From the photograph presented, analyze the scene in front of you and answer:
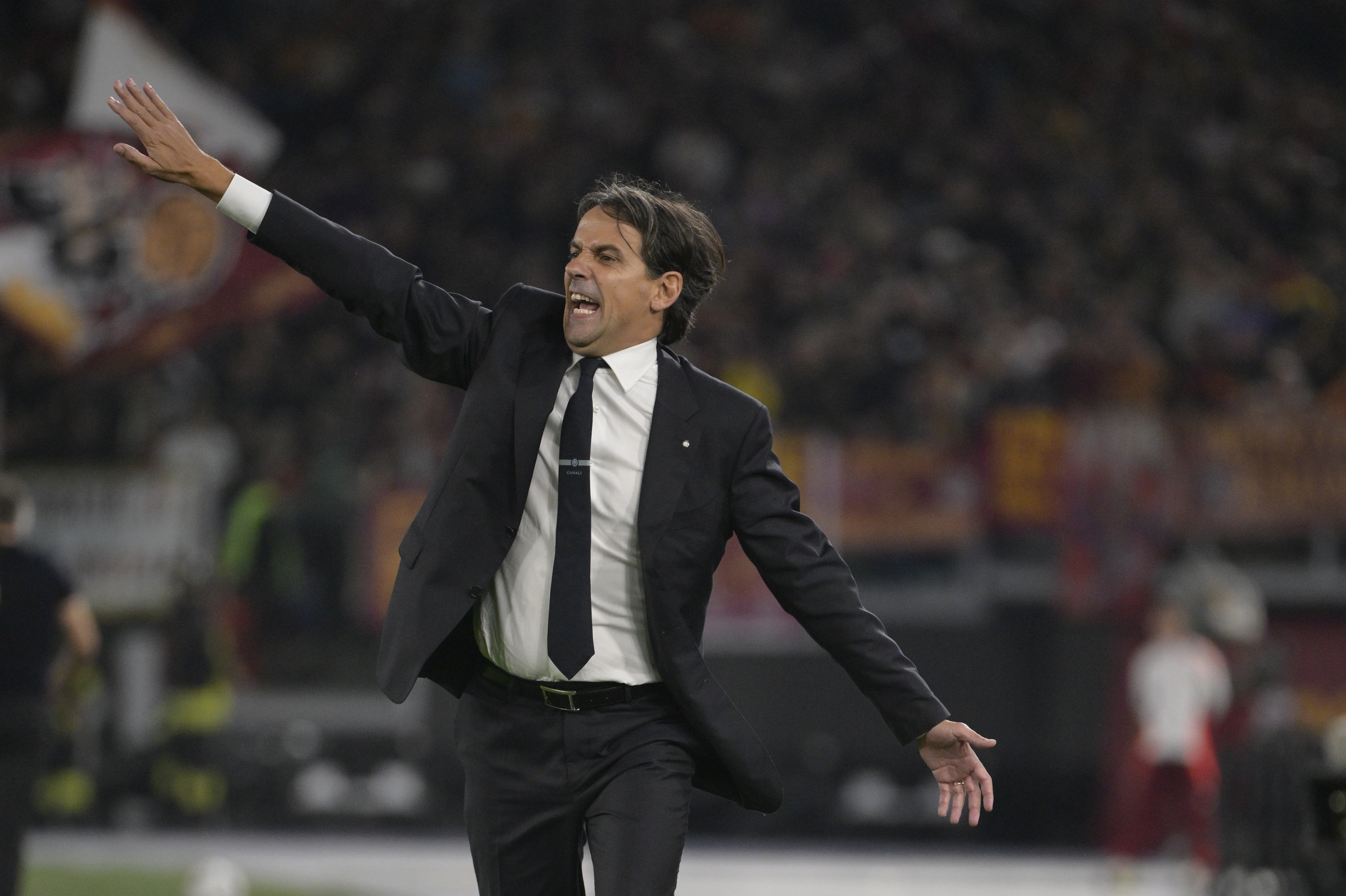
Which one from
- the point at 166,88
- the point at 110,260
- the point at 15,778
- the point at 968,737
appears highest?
the point at 166,88

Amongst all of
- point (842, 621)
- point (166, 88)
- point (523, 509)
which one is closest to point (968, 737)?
point (842, 621)

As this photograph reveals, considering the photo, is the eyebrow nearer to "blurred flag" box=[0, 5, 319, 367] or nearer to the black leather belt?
the black leather belt

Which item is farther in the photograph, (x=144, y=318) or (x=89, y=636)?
(x=144, y=318)

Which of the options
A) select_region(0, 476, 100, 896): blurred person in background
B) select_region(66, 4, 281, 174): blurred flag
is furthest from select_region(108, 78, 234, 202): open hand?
select_region(66, 4, 281, 174): blurred flag

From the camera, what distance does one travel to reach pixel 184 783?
12742 mm

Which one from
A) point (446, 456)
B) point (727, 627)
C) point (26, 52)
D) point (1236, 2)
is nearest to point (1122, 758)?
point (727, 627)

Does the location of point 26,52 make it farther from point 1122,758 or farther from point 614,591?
point 614,591

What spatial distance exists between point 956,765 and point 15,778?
369 cm

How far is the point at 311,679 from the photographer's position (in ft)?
42.7

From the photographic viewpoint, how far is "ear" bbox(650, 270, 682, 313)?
3.81 metres

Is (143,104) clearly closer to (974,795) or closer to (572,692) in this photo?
(572,692)

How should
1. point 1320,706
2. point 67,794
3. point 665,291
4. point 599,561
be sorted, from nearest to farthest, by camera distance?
1. point 599,561
2. point 665,291
3. point 1320,706
4. point 67,794

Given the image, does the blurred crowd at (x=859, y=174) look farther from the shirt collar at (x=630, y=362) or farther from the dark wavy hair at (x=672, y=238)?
the shirt collar at (x=630, y=362)

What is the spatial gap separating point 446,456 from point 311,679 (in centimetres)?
973
